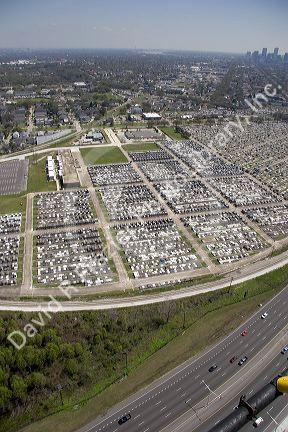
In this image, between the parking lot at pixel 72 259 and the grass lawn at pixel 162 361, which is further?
the parking lot at pixel 72 259

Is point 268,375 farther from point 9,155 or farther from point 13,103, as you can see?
point 13,103

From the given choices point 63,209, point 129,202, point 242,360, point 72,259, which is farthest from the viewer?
point 129,202

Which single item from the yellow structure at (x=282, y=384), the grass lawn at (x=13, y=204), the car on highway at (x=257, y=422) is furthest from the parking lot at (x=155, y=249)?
the yellow structure at (x=282, y=384)

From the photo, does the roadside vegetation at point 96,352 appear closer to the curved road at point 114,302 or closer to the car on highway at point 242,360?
the curved road at point 114,302

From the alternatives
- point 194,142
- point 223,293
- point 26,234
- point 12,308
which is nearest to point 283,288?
point 223,293

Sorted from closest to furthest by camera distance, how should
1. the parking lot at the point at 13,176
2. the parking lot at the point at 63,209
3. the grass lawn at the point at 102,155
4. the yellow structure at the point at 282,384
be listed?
the yellow structure at the point at 282,384
the parking lot at the point at 63,209
the parking lot at the point at 13,176
the grass lawn at the point at 102,155

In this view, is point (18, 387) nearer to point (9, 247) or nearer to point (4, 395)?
point (4, 395)

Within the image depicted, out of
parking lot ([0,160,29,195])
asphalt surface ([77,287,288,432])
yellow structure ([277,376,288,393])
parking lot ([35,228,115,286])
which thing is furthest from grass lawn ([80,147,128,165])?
yellow structure ([277,376,288,393])

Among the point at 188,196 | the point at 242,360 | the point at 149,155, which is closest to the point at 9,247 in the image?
the point at 188,196
